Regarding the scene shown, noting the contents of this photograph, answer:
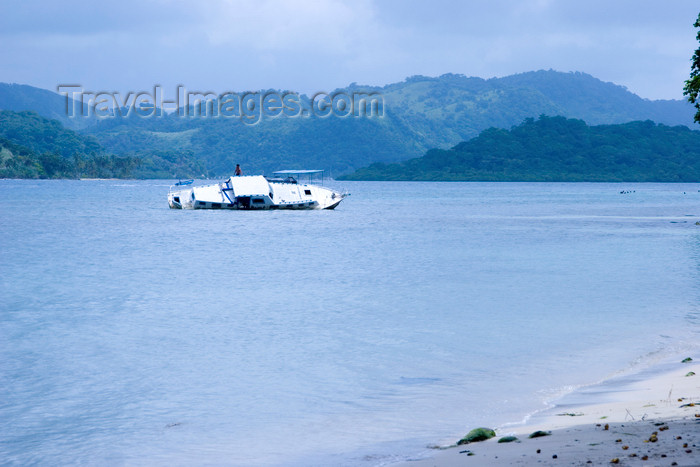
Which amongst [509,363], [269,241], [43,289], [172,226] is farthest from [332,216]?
[509,363]

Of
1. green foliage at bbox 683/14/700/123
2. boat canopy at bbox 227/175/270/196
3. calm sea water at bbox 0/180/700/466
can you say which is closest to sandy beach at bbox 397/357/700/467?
calm sea water at bbox 0/180/700/466

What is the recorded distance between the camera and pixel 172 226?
74.4 metres

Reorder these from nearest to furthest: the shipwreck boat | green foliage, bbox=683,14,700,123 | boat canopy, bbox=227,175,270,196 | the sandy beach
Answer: the sandy beach, green foliage, bbox=683,14,700,123, boat canopy, bbox=227,175,270,196, the shipwreck boat

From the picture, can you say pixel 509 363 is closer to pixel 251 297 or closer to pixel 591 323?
pixel 591 323

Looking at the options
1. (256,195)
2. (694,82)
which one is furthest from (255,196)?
(694,82)

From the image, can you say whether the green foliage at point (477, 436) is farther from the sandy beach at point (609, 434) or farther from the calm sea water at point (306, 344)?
the calm sea water at point (306, 344)

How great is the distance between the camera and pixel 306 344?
1920 cm

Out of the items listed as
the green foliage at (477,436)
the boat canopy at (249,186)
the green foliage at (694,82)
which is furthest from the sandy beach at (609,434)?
the boat canopy at (249,186)

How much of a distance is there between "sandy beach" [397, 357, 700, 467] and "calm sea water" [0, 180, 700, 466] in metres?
1.03

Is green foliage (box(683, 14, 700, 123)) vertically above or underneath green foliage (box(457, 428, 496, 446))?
above

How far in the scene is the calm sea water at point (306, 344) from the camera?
11.8 meters

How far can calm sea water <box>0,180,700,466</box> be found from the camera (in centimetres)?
1180

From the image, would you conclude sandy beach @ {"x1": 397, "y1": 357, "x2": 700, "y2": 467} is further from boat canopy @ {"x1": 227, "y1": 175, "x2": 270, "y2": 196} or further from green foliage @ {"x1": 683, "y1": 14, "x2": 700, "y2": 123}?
boat canopy @ {"x1": 227, "y1": 175, "x2": 270, "y2": 196}

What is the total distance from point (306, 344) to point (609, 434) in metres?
10.9
